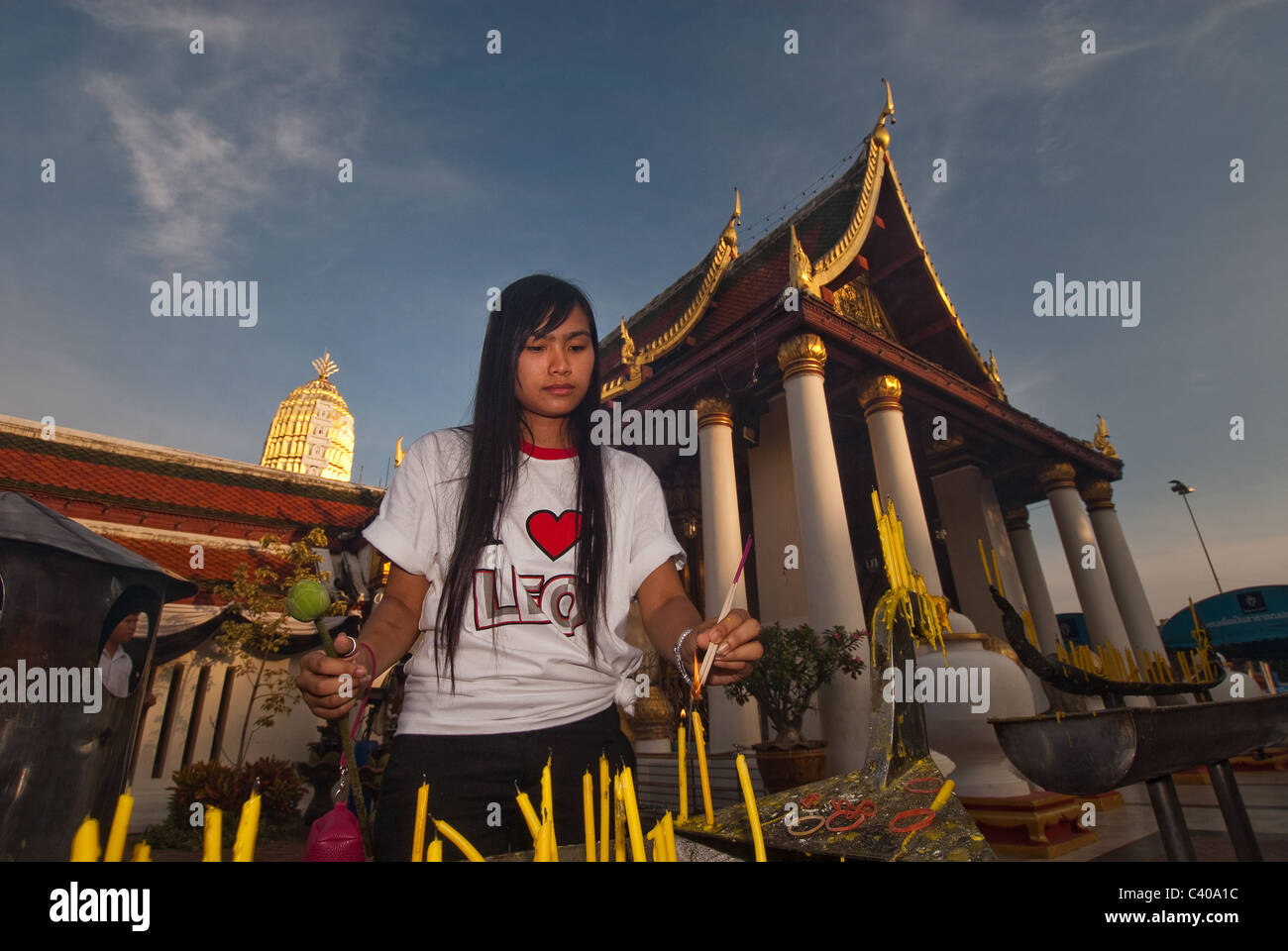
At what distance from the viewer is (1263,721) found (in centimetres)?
256

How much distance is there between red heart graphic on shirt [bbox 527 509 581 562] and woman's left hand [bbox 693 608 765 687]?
618 millimetres

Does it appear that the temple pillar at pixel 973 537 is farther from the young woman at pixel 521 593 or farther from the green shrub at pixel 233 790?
the green shrub at pixel 233 790

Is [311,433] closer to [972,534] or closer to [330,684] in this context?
[972,534]

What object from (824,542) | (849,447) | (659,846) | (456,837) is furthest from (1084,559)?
(456,837)

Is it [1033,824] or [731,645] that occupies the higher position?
[731,645]

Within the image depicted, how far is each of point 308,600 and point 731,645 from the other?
3.01 ft

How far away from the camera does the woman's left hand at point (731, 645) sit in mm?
1421

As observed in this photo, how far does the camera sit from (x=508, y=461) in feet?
6.84

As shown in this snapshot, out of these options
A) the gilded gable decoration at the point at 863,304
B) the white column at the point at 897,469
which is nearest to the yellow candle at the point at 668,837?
the white column at the point at 897,469

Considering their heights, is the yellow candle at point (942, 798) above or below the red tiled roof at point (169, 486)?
below

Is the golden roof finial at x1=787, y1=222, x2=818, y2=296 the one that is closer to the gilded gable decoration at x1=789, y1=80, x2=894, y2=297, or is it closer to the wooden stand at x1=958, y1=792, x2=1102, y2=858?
the gilded gable decoration at x1=789, y1=80, x2=894, y2=297

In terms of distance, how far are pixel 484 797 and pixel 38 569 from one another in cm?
306

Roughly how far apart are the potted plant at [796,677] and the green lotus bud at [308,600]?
658 cm
